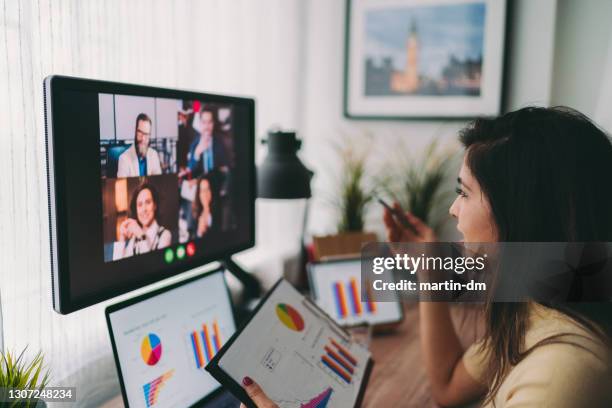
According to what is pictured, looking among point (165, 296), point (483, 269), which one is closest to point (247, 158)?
point (165, 296)

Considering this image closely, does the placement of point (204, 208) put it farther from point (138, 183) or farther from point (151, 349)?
point (151, 349)

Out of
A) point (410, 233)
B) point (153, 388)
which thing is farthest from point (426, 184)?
point (153, 388)

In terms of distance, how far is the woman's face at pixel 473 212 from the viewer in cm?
97

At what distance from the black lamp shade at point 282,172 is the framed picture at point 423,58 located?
838 millimetres

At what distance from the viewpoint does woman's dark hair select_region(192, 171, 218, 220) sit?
1.15 meters

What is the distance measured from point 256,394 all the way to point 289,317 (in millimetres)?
263

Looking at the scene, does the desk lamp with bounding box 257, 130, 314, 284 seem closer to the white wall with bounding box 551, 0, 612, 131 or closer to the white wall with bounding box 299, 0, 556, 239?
the white wall with bounding box 299, 0, 556, 239

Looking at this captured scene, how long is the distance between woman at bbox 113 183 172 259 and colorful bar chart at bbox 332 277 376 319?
758 millimetres

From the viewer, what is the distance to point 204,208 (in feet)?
3.86

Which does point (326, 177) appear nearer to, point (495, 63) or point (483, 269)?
point (495, 63)

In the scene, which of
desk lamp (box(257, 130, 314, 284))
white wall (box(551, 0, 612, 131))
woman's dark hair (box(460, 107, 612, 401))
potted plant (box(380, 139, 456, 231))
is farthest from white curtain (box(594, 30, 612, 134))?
desk lamp (box(257, 130, 314, 284))

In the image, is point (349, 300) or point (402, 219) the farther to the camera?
point (349, 300)

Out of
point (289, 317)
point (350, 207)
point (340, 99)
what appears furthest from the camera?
point (340, 99)

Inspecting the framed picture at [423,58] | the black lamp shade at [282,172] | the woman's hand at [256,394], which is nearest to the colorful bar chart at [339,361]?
the woman's hand at [256,394]
